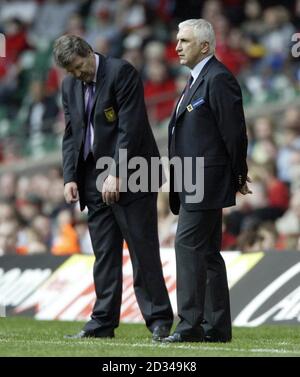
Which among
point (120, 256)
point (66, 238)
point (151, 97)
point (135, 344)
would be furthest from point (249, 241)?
point (151, 97)

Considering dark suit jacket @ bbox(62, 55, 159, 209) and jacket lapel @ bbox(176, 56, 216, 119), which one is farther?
dark suit jacket @ bbox(62, 55, 159, 209)

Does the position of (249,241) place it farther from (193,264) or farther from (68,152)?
(193,264)

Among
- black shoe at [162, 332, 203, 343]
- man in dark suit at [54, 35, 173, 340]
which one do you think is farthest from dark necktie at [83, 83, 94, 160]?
black shoe at [162, 332, 203, 343]

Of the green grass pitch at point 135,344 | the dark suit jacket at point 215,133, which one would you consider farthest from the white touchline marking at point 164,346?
the dark suit jacket at point 215,133

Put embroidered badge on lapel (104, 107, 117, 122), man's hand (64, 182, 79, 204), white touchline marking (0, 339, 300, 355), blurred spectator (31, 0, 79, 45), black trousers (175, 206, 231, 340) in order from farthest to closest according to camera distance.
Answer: blurred spectator (31, 0, 79, 45), man's hand (64, 182, 79, 204), embroidered badge on lapel (104, 107, 117, 122), black trousers (175, 206, 231, 340), white touchline marking (0, 339, 300, 355)

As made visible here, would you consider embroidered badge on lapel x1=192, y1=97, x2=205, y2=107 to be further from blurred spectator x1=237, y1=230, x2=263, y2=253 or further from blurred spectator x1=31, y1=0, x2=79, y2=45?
blurred spectator x1=31, y1=0, x2=79, y2=45

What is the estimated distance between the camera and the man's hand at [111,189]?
841cm

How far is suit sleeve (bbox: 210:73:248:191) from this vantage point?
800cm

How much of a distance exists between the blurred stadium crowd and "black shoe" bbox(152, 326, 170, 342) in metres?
3.57

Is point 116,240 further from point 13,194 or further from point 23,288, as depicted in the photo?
point 13,194

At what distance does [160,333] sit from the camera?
8.41 metres

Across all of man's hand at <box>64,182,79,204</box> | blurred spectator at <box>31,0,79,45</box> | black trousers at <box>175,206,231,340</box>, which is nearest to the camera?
black trousers at <box>175,206,231,340</box>
